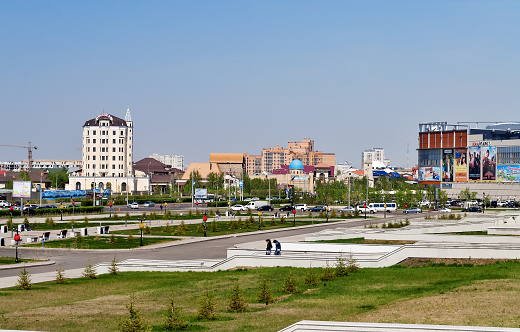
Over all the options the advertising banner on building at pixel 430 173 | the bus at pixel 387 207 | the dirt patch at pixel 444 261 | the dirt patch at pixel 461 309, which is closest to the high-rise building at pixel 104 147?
the advertising banner on building at pixel 430 173

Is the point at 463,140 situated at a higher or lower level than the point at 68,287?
higher

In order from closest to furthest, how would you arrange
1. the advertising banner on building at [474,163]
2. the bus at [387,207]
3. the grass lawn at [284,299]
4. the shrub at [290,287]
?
the grass lawn at [284,299] < the shrub at [290,287] < the bus at [387,207] < the advertising banner on building at [474,163]

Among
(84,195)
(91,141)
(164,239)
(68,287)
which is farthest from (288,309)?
(91,141)

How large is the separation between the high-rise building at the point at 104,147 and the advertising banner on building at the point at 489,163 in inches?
3811

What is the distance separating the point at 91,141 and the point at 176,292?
6205 inches

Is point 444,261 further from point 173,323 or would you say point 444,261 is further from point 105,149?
point 105,149

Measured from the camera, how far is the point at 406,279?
28391 millimetres

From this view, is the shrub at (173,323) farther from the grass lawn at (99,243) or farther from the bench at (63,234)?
the bench at (63,234)

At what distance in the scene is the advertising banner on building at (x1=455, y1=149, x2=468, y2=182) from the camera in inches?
6250

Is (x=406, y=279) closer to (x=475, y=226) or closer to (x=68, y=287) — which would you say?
(x=68, y=287)

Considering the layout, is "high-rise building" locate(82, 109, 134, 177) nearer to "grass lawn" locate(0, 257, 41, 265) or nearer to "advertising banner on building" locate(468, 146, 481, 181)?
"advertising banner on building" locate(468, 146, 481, 181)

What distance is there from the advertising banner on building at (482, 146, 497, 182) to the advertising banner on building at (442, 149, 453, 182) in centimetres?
904

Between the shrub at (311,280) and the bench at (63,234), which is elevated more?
the shrub at (311,280)

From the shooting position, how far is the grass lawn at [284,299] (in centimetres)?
1944
